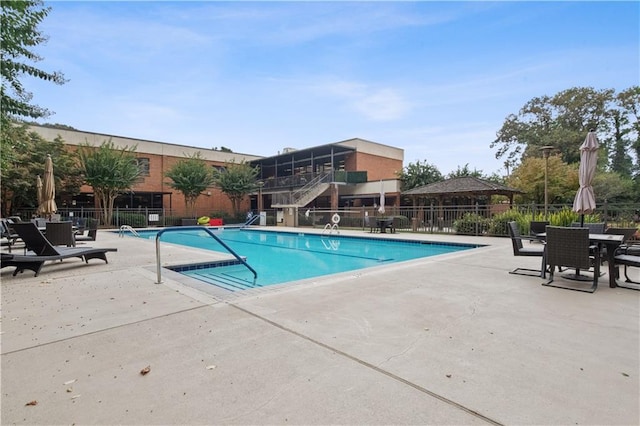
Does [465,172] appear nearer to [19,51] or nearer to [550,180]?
[550,180]

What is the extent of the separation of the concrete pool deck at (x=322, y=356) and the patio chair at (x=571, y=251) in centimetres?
35

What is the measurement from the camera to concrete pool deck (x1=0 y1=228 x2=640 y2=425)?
5.82 feet

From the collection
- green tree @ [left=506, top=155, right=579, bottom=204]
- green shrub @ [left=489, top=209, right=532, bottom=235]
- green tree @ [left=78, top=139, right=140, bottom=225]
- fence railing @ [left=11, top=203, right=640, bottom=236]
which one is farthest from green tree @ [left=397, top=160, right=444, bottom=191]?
green tree @ [left=78, top=139, right=140, bottom=225]

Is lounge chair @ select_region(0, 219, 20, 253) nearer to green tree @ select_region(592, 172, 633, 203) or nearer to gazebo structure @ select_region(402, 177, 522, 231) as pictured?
gazebo structure @ select_region(402, 177, 522, 231)

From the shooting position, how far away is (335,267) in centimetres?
845

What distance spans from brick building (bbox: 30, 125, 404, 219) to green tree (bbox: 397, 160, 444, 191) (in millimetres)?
724

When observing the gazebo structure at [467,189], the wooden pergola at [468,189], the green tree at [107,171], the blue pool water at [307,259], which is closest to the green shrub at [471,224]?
the gazebo structure at [467,189]

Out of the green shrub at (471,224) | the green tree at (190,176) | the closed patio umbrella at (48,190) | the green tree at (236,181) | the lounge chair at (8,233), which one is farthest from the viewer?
the green tree at (236,181)

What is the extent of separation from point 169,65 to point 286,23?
4652mm

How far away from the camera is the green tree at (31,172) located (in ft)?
60.2

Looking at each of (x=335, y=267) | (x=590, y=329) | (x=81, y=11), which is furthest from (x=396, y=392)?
(x=81, y=11)

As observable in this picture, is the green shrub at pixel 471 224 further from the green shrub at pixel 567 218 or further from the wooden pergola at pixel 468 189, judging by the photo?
the green shrub at pixel 567 218

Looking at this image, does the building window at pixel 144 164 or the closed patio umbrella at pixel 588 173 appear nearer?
the closed patio umbrella at pixel 588 173

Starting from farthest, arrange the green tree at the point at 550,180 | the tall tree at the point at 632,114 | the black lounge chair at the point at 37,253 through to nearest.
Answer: the tall tree at the point at 632,114 → the green tree at the point at 550,180 → the black lounge chair at the point at 37,253
